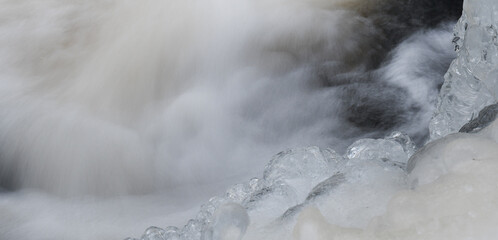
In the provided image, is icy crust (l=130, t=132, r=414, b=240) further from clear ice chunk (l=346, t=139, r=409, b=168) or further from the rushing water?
the rushing water

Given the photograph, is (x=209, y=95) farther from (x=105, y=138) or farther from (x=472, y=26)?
(x=472, y=26)

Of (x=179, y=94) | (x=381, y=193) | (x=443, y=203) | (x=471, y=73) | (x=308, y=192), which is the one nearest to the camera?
(x=443, y=203)

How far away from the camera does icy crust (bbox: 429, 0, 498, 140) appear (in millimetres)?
2273

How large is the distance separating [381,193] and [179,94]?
2861 millimetres

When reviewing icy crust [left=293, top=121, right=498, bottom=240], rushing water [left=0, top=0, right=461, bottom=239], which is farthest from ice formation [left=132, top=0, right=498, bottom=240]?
rushing water [left=0, top=0, right=461, bottom=239]

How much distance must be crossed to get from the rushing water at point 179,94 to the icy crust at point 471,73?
3.95 ft

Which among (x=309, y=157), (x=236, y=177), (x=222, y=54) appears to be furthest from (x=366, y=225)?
(x=222, y=54)

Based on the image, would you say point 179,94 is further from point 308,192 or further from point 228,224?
point 228,224

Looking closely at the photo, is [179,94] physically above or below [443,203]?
above

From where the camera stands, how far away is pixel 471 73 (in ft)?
7.97

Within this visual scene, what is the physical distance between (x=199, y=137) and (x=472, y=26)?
212 centimetres

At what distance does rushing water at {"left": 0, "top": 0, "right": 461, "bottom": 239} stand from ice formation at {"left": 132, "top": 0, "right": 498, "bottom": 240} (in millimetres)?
1548

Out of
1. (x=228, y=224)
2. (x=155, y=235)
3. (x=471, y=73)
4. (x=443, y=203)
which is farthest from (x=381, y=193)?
(x=471, y=73)

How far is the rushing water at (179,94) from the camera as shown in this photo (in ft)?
12.3
